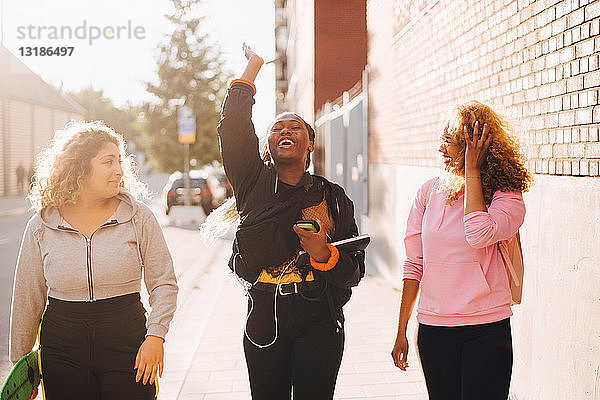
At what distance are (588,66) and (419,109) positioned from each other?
4527 mm

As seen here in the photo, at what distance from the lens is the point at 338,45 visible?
19641 mm

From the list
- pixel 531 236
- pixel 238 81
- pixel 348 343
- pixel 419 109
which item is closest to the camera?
pixel 238 81

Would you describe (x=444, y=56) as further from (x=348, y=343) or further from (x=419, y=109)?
(x=348, y=343)

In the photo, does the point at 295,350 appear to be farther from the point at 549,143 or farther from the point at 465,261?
the point at 549,143

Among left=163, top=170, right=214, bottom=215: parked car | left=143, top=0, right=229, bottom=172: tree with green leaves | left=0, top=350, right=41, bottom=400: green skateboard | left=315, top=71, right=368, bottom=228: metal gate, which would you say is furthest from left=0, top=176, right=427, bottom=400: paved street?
left=143, top=0, right=229, bottom=172: tree with green leaves

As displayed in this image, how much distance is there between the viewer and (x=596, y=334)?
3.21 metres

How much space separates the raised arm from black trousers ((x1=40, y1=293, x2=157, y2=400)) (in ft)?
2.41

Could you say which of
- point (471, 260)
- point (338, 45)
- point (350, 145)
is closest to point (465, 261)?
point (471, 260)

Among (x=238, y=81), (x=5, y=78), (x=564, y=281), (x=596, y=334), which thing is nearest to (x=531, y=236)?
(x=564, y=281)

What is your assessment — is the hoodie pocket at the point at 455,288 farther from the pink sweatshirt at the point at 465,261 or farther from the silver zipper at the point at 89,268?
the silver zipper at the point at 89,268

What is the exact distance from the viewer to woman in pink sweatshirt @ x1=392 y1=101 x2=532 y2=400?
2615mm

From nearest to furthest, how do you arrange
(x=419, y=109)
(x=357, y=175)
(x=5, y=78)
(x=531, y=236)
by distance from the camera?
(x=531, y=236) < (x=419, y=109) < (x=357, y=175) < (x=5, y=78)

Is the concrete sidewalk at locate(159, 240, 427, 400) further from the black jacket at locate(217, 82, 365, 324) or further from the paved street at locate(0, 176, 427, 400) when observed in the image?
the black jacket at locate(217, 82, 365, 324)

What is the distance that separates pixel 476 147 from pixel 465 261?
18.2 inches
